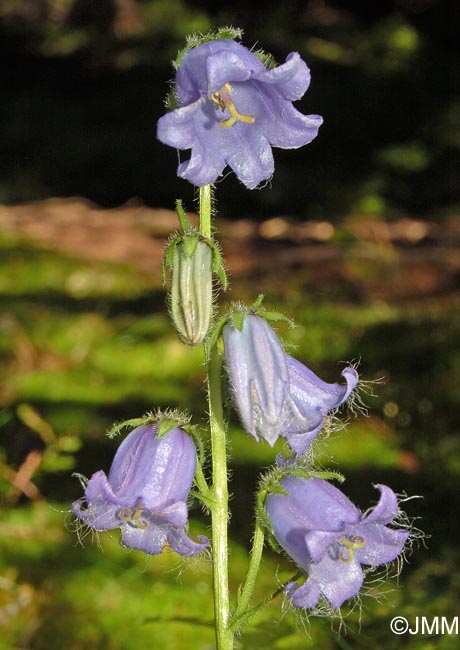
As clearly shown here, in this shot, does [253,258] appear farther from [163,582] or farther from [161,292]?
[163,582]

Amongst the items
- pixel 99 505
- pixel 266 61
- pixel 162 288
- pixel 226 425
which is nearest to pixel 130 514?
pixel 99 505

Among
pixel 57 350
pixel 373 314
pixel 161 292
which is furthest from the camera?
pixel 161 292

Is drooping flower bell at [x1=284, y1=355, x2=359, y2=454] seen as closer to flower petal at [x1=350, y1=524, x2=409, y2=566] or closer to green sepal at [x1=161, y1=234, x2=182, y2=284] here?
flower petal at [x1=350, y1=524, x2=409, y2=566]


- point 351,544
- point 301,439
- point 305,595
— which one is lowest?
point 305,595

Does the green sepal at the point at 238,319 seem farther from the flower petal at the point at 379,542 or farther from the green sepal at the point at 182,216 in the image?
the flower petal at the point at 379,542

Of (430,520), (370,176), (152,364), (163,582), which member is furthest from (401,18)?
(163,582)

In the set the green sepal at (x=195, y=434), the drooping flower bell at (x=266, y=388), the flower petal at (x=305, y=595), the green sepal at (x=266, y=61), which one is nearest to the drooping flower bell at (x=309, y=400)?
the drooping flower bell at (x=266, y=388)

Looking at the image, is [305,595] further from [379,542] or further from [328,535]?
[379,542]
